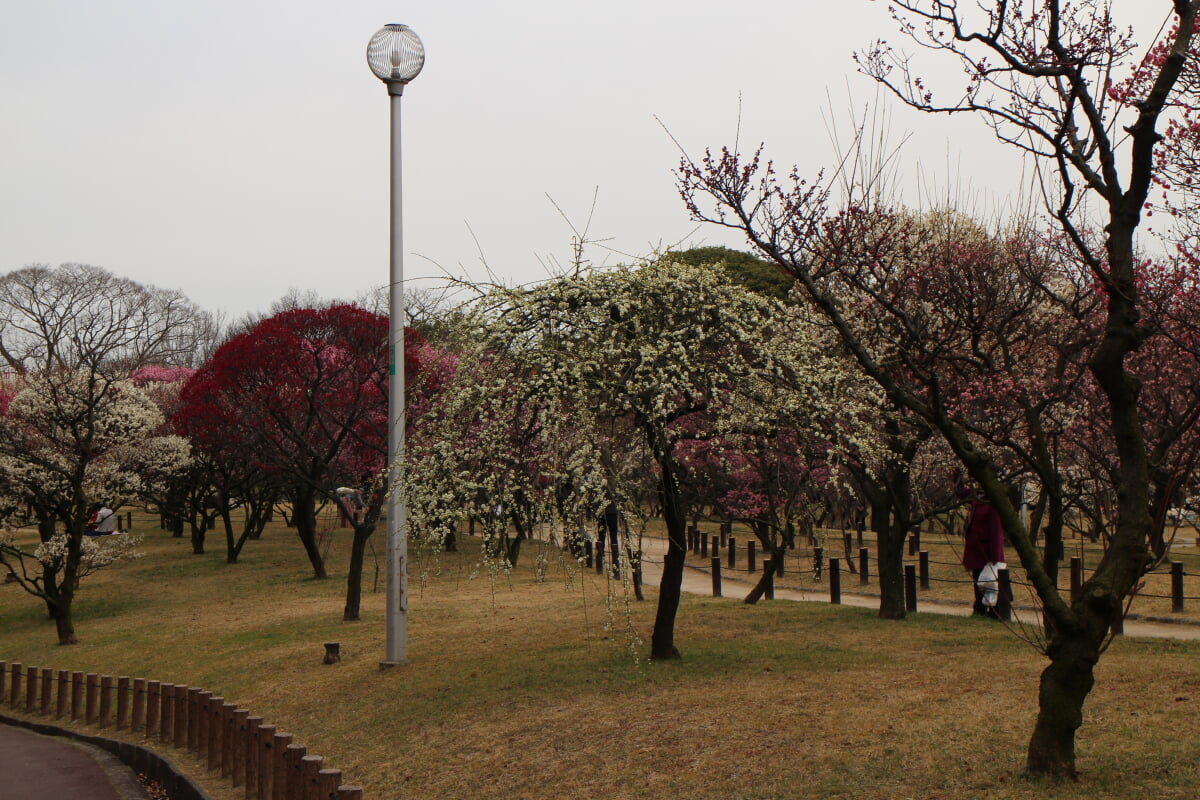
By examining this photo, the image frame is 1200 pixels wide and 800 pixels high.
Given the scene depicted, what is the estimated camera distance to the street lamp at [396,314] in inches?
508

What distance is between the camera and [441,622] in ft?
54.7

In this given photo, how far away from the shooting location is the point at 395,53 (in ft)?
45.2

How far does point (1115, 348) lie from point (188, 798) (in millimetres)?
8021

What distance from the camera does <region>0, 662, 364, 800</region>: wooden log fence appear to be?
7.09 metres

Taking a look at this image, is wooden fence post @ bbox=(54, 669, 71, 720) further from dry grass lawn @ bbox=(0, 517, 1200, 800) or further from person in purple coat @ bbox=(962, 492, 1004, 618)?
person in purple coat @ bbox=(962, 492, 1004, 618)

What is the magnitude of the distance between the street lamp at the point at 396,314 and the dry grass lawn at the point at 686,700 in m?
0.68

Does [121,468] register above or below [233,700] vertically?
above

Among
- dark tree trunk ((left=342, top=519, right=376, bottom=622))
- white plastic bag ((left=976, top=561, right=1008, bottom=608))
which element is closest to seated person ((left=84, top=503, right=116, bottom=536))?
dark tree trunk ((left=342, top=519, right=376, bottom=622))

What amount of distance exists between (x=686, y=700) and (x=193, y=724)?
520cm

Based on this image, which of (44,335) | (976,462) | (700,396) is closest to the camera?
(976,462)

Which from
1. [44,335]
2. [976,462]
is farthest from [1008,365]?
[44,335]

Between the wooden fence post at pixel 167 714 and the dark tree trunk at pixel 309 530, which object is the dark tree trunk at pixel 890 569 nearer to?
the wooden fence post at pixel 167 714

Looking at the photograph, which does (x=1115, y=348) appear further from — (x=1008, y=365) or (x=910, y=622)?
(x=910, y=622)

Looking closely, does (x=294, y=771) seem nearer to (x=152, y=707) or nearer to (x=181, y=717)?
(x=181, y=717)
